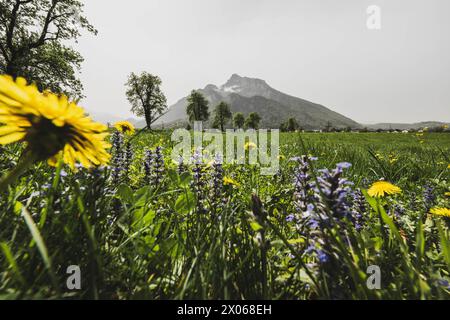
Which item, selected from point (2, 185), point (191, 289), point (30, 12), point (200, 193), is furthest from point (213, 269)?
point (30, 12)

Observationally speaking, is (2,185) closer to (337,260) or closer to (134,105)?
(337,260)

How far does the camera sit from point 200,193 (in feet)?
9.26

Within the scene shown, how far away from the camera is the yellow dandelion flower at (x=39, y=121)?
3.00ft

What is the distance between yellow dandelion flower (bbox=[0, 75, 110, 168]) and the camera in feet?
3.00

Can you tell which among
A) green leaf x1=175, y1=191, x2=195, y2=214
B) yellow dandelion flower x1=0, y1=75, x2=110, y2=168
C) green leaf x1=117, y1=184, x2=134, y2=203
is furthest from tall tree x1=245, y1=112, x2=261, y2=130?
yellow dandelion flower x1=0, y1=75, x2=110, y2=168

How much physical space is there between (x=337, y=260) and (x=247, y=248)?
1.60 ft

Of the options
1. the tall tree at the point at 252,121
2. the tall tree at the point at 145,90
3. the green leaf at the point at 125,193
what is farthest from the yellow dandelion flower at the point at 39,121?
the tall tree at the point at 252,121

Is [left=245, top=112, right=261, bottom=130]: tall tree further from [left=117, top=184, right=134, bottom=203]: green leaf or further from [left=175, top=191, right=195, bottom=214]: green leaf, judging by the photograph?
[left=117, top=184, right=134, bottom=203]: green leaf

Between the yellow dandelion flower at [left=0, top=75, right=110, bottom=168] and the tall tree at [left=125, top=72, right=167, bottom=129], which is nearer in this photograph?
the yellow dandelion flower at [left=0, top=75, right=110, bottom=168]

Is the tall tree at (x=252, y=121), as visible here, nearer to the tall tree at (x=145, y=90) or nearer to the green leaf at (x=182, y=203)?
the tall tree at (x=145, y=90)

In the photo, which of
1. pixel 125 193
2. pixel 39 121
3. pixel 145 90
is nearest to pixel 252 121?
pixel 145 90

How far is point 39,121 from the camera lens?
97 cm

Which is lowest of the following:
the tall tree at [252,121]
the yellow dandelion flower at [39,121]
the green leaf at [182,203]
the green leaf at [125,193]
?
the green leaf at [182,203]

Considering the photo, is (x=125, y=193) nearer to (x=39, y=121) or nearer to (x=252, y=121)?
(x=39, y=121)
